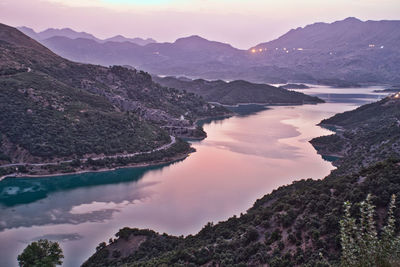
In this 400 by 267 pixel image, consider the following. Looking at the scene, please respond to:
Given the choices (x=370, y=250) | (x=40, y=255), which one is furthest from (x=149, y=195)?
(x=370, y=250)

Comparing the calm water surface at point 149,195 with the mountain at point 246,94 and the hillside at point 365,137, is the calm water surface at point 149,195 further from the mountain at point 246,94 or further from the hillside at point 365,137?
the mountain at point 246,94

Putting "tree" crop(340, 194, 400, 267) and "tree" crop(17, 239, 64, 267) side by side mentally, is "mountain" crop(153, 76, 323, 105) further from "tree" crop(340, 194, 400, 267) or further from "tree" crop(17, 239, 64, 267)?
"tree" crop(340, 194, 400, 267)

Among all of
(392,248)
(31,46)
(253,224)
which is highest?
(31,46)

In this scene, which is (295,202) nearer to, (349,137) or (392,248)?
(392,248)

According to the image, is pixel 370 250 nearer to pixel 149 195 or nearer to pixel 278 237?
pixel 278 237

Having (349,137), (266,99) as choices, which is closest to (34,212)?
(349,137)
